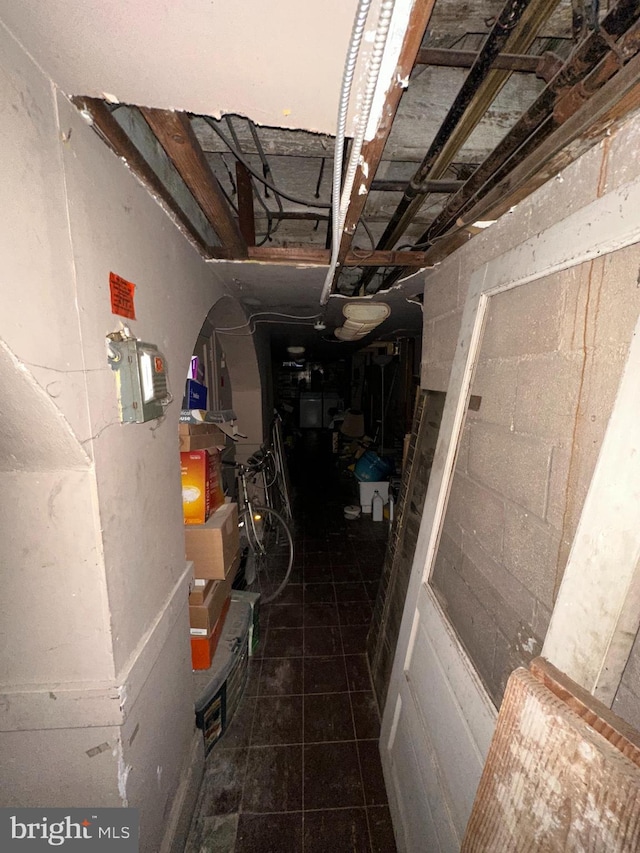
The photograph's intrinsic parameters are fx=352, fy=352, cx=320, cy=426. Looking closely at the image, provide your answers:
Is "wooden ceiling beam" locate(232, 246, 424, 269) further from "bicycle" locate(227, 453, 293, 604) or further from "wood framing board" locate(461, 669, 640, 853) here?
"bicycle" locate(227, 453, 293, 604)

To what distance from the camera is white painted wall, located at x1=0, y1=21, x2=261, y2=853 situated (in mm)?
748

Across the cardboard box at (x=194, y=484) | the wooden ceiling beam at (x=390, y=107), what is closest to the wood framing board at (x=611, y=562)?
the wooden ceiling beam at (x=390, y=107)

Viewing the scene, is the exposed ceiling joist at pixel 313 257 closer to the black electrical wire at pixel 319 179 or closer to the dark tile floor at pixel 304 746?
the black electrical wire at pixel 319 179

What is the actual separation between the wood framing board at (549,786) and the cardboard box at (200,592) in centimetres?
154

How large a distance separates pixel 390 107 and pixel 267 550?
4.07 m

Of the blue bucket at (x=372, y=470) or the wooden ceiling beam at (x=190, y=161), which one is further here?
the blue bucket at (x=372, y=470)

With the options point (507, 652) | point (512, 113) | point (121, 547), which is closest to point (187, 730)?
point (121, 547)

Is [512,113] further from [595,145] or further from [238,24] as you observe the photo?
[238,24]

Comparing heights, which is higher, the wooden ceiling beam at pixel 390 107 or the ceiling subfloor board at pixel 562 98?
the ceiling subfloor board at pixel 562 98

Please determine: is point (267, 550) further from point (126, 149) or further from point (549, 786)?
point (126, 149)

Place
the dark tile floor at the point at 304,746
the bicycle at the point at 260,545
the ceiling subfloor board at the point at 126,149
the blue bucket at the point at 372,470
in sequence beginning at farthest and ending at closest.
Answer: the blue bucket at the point at 372,470, the bicycle at the point at 260,545, the dark tile floor at the point at 304,746, the ceiling subfloor board at the point at 126,149

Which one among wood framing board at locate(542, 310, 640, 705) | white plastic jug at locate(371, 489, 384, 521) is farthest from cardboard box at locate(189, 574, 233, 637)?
white plastic jug at locate(371, 489, 384, 521)

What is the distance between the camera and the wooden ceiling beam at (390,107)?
1.98 feet

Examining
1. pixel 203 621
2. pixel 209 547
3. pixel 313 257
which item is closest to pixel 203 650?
pixel 203 621
